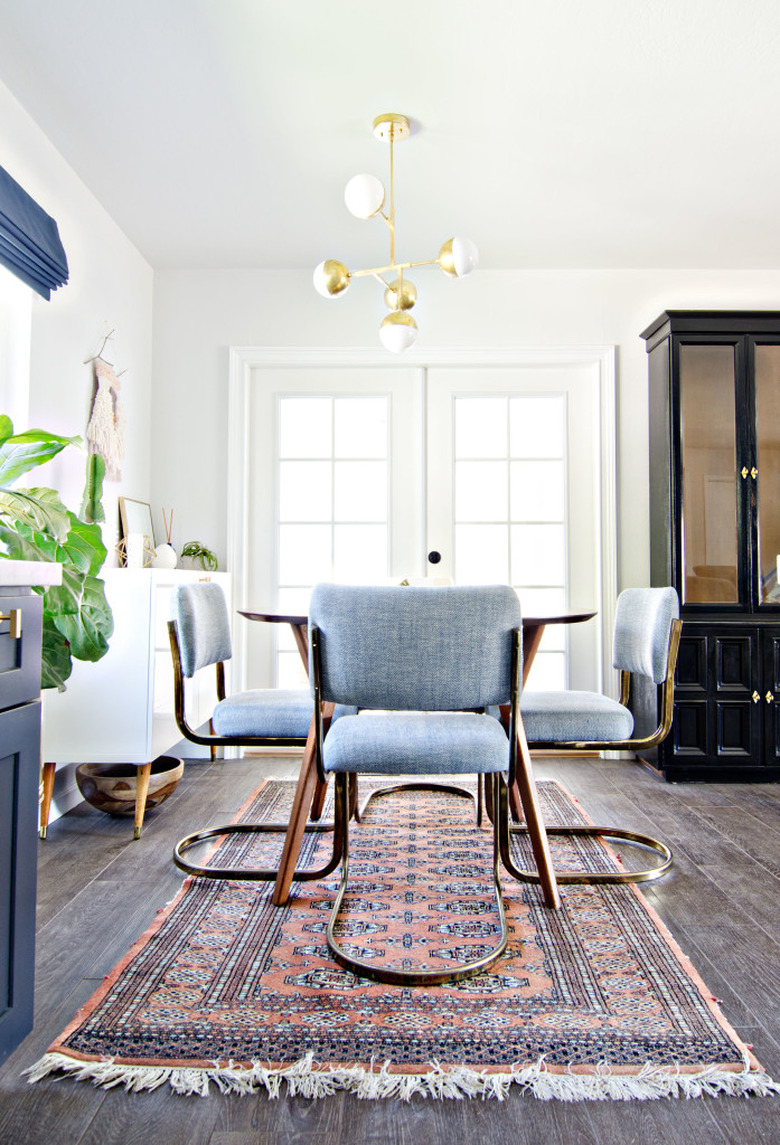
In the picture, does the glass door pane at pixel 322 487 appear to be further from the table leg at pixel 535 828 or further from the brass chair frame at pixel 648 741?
the table leg at pixel 535 828

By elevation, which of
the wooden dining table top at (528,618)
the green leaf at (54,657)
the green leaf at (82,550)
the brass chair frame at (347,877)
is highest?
the green leaf at (82,550)

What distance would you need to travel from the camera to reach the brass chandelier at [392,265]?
7.71 ft

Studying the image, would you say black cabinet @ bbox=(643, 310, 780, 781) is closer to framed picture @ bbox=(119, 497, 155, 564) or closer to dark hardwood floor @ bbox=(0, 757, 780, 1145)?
dark hardwood floor @ bbox=(0, 757, 780, 1145)

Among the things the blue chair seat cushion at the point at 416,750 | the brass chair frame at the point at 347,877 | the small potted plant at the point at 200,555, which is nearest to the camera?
the brass chair frame at the point at 347,877

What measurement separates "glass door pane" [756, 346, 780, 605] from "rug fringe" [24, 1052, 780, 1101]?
8.61 feet

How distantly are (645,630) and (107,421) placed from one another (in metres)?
2.38

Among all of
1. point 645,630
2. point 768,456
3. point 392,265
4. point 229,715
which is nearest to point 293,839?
point 229,715

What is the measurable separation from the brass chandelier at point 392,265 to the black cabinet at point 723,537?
1.47m

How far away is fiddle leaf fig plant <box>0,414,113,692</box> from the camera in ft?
6.48

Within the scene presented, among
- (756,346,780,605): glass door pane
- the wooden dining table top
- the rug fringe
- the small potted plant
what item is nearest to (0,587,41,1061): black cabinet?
the rug fringe

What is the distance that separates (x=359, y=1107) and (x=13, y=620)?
0.95 m

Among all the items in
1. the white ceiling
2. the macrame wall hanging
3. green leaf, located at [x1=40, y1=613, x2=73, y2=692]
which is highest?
the white ceiling

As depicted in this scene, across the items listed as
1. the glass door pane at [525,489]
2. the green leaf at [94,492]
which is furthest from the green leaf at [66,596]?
the glass door pane at [525,489]

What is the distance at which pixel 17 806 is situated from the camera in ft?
3.99
